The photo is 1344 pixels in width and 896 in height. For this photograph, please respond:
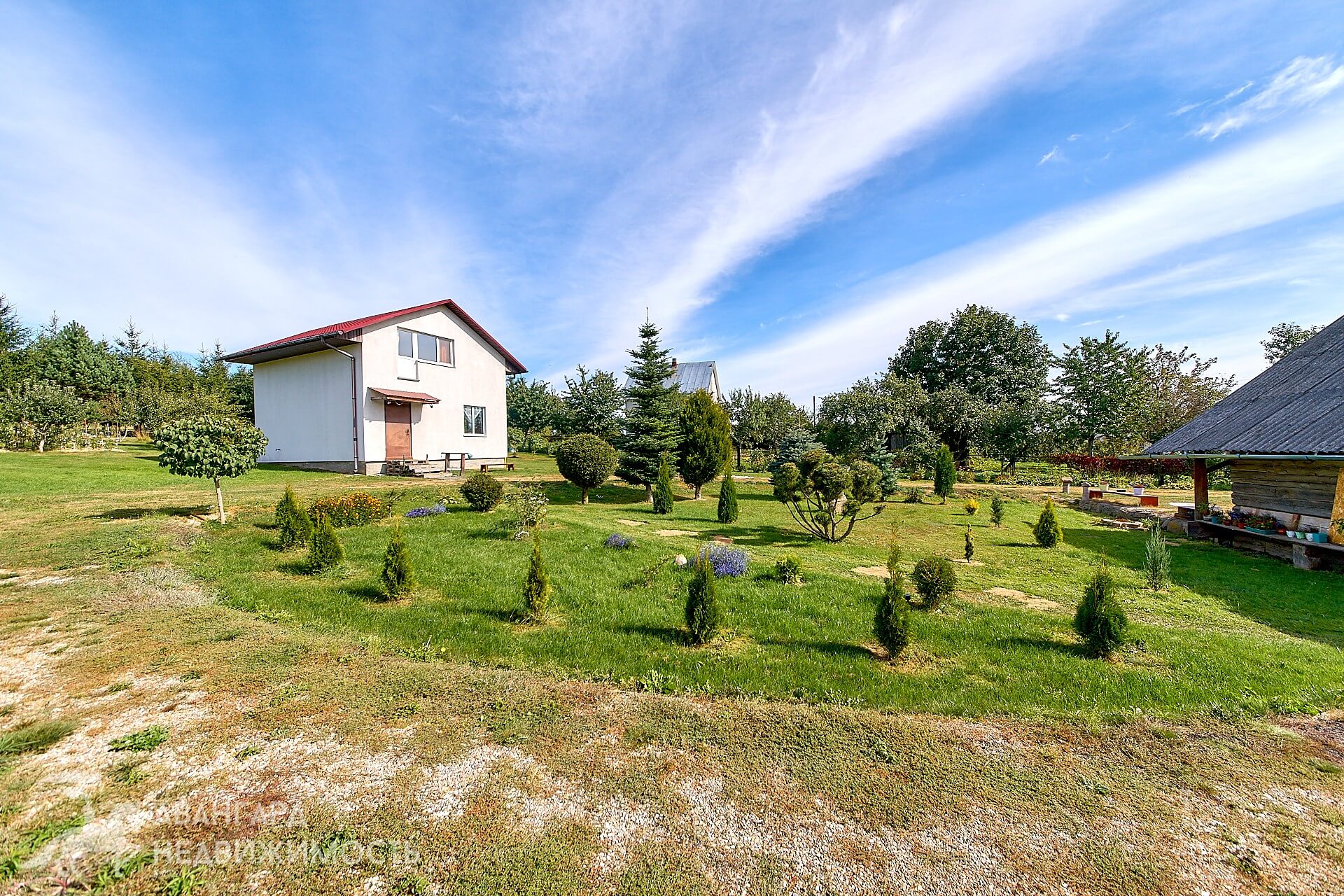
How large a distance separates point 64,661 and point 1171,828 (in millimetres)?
8797

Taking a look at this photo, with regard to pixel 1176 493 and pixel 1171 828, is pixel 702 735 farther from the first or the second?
pixel 1176 493

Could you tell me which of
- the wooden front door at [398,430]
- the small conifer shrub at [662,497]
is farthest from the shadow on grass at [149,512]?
the small conifer shrub at [662,497]

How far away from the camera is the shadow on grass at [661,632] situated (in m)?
5.84

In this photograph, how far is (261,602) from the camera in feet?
22.0

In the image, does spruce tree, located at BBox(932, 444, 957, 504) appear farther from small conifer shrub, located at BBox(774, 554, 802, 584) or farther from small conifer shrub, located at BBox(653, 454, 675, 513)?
small conifer shrub, located at BBox(774, 554, 802, 584)

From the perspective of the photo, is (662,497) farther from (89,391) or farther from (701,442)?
(89,391)

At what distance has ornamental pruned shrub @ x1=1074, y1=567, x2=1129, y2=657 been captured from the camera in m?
5.54

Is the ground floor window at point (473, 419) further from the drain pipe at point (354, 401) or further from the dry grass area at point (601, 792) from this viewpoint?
the dry grass area at point (601, 792)

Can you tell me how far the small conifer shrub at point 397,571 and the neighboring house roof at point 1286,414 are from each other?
17.7 metres

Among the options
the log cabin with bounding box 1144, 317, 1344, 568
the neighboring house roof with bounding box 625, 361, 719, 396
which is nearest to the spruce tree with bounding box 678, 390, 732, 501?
the log cabin with bounding box 1144, 317, 1344, 568

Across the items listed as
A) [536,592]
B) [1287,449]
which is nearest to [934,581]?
[536,592]

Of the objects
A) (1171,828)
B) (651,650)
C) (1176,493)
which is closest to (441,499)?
(651,650)

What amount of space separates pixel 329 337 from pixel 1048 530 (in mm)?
23961

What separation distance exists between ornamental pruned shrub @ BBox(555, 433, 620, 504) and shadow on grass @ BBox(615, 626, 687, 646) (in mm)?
10650
